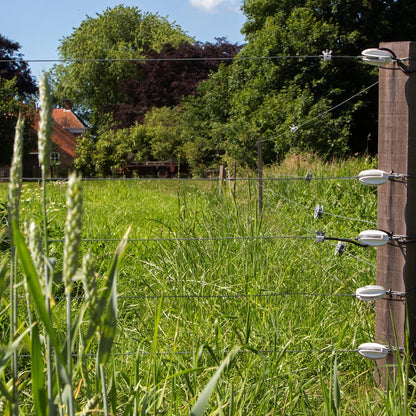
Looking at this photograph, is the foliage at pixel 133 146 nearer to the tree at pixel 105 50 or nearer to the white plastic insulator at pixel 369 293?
the tree at pixel 105 50

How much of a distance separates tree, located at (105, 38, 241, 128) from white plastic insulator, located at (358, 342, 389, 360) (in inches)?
1181

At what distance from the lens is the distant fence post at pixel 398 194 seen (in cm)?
201

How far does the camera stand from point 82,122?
4303 centimetres

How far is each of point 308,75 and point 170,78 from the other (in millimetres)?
17202

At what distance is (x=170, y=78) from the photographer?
108ft

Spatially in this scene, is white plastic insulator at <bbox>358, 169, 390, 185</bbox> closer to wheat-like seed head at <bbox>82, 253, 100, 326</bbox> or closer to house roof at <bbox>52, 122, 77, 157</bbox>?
wheat-like seed head at <bbox>82, 253, 100, 326</bbox>

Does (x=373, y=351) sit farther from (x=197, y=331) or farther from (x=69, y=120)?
(x=69, y=120)

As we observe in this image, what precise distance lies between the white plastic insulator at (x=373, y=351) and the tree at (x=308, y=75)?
12.7 meters

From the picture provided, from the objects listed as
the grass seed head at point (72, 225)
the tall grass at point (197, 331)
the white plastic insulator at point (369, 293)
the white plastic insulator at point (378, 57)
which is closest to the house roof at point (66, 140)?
the tall grass at point (197, 331)

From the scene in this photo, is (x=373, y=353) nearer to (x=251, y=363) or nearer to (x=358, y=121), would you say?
(x=251, y=363)

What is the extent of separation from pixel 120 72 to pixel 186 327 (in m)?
38.9

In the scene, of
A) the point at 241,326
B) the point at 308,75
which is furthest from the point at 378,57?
the point at 308,75

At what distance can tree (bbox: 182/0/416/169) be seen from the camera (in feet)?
51.4

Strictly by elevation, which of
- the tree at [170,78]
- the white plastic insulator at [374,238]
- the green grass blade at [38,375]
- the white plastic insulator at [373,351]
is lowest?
the white plastic insulator at [373,351]
